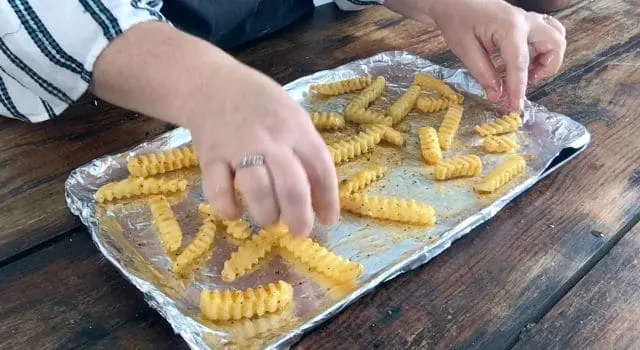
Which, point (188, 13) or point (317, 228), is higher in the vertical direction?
point (188, 13)

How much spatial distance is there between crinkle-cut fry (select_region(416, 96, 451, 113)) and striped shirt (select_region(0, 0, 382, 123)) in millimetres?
399

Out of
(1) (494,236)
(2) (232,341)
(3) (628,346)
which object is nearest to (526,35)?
Result: (1) (494,236)

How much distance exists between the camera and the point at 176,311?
26.0 inches

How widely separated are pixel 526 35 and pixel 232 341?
1.90 feet

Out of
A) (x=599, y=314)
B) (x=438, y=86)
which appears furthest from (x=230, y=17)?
(x=599, y=314)

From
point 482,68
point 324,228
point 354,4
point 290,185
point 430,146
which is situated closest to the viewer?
point 290,185

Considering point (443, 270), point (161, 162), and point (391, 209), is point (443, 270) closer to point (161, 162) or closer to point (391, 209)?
point (391, 209)

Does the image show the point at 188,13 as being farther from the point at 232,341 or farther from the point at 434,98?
the point at 232,341

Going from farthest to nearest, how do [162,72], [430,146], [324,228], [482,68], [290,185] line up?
[482,68], [430,146], [324,228], [162,72], [290,185]

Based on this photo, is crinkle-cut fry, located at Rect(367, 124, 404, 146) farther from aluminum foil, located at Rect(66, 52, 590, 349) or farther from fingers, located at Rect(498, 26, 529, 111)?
fingers, located at Rect(498, 26, 529, 111)

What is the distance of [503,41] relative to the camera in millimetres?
970

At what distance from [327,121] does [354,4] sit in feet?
1.22

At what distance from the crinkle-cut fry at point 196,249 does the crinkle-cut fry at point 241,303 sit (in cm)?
6

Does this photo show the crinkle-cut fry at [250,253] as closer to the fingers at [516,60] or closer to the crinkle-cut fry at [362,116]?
the crinkle-cut fry at [362,116]
